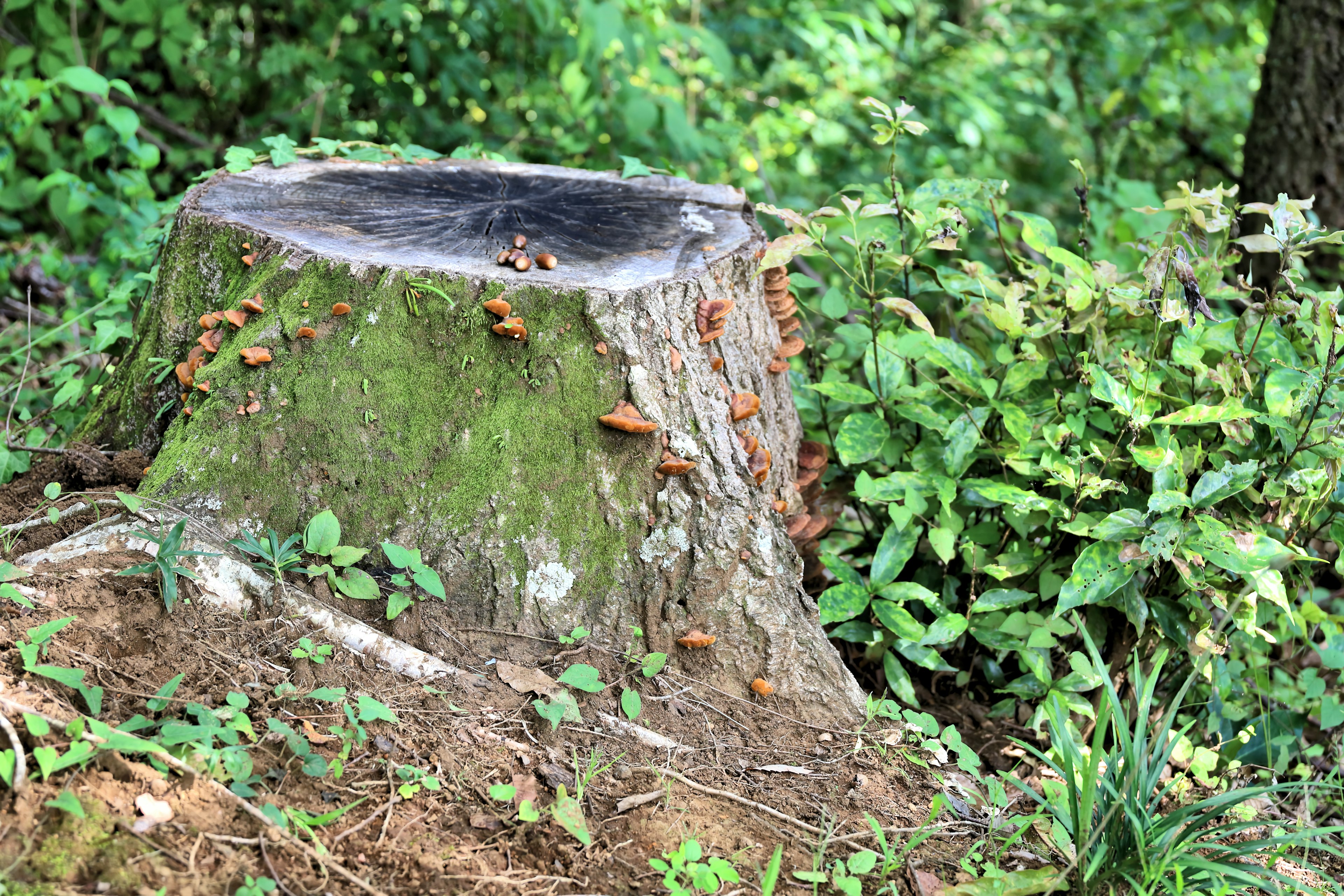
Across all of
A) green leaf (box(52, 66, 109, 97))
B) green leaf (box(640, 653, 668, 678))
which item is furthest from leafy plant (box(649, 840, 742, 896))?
green leaf (box(52, 66, 109, 97))

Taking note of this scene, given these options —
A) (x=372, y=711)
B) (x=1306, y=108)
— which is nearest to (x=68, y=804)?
(x=372, y=711)

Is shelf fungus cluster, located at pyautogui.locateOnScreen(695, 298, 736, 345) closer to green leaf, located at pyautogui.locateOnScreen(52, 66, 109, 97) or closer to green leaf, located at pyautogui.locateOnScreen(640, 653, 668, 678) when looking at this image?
green leaf, located at pyautogui.locateOnScreen(640, 653, 668, 678)

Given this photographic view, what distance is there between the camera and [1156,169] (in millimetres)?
7523

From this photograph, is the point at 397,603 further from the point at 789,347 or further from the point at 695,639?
the point at 789,347

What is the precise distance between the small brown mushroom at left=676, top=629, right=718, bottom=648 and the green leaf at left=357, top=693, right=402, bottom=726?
716 millimetres

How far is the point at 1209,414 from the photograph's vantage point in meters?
2.46

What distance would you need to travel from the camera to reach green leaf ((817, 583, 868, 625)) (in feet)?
8.70

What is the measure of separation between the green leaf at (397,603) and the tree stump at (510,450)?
0.05 m

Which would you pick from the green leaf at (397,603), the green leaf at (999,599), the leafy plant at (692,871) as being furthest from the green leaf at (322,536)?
the green leaf at (999,599)

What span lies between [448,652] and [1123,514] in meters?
1.73

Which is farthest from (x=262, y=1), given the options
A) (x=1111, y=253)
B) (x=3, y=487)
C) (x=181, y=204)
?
(x=1111, y=253)

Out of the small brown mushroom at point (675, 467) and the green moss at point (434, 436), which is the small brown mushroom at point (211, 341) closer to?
the green moss at point (434, 436)

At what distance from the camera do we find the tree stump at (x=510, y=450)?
234 centimetres

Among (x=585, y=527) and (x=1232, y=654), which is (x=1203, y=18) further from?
(x=585, y=527)
